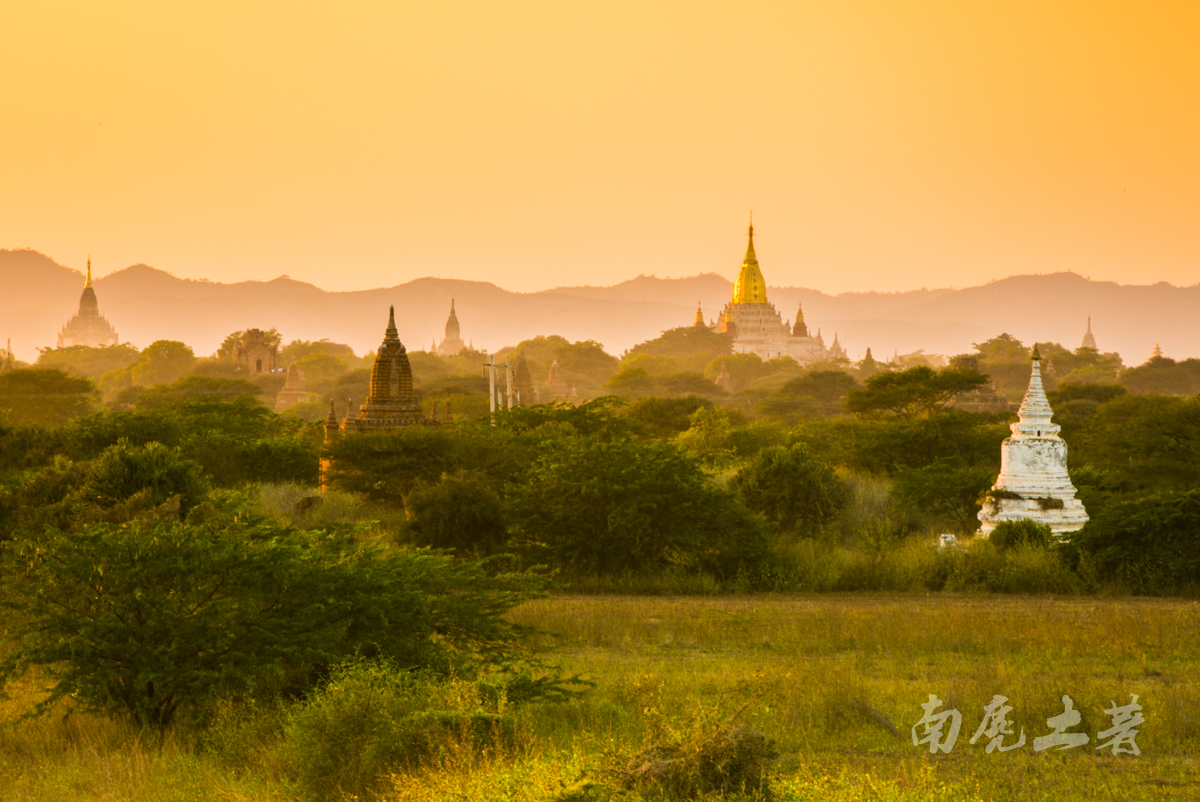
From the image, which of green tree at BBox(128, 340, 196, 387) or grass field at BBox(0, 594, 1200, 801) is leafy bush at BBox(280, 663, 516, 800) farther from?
green tree at BBox(128, 340, 196, 387)

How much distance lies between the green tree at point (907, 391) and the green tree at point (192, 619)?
42.6 m

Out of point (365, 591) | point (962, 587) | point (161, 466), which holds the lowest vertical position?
point (962, 587)

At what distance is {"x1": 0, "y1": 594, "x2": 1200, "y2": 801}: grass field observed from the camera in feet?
24.7

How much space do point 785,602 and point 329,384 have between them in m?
124

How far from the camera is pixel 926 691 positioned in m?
10.8

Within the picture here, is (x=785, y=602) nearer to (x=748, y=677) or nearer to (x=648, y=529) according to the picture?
(x=648, y=529)

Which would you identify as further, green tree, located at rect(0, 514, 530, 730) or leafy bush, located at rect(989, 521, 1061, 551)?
leafy bush, located at rect(989, 521, 1061, 551)

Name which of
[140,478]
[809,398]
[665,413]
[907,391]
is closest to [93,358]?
[809,398]

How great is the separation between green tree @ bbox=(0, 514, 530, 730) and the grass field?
0.47 meters

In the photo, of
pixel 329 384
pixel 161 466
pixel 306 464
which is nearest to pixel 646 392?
pixel 329 384

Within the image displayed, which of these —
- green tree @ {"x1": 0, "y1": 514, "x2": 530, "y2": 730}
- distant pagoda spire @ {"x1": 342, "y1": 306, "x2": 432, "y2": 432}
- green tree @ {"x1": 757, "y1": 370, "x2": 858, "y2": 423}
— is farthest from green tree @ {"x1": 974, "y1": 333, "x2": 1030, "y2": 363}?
green tree @ {"x1": 0, "y1": 514, "x2": 530, "y2": 730}

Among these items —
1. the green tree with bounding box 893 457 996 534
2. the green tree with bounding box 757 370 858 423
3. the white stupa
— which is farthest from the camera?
the green tree with bounding box 757 370 858 423

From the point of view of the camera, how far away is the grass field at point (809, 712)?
7.53 meters

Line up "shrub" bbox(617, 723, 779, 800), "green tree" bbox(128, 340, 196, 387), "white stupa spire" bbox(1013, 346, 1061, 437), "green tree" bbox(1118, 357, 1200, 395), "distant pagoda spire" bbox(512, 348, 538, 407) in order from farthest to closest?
1. "green tree" bbox(128, 340, 196, 387)
2. "green tree" bbox(1118, 357, 1200, 395)
3. "distant pagoda spire" bbox(512, 348, 538, 407)
4. "white stupa spire" bbox(1013, 346, 1061, 437)
5. "shrub" bbox(617, 723, 779, 800)
